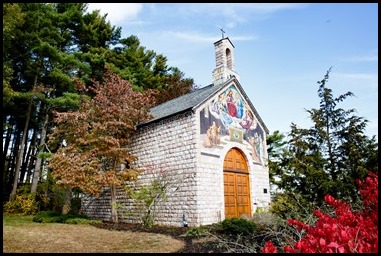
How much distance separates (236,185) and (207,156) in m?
2.29

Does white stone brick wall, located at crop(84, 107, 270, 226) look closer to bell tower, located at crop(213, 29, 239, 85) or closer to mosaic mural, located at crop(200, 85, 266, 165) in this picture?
mosaic mural, located at crop(200, 85, 266, 165)

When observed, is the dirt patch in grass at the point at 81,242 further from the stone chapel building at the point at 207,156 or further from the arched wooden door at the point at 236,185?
the arched wooden door at the point at 236,185

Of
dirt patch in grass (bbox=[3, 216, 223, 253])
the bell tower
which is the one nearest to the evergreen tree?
dirt patch in grass (bbox=[3, 216, 223, 253])

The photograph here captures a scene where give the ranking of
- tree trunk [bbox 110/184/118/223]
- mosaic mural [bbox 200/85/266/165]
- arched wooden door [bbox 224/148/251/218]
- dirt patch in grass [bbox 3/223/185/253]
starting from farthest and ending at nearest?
tree trunk [bbox 110/184/118/223] → arched wooden door [bbox 224/148/251/218] → mosaic mural [bbox 200/85/266/165] → dirt patch in grass [bbox 3/223/185/253]

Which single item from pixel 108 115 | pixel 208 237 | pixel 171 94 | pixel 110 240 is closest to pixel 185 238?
pixel 208 237

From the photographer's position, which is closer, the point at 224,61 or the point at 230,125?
the point at 230,125

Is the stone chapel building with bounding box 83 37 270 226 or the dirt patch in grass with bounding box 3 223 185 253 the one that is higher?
the stone chapel building with bounding box 83 37 270 226

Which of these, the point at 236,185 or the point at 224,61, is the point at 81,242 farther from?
the point at 224,61

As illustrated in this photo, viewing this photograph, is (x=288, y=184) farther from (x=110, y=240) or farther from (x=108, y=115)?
(x=108, y=115)

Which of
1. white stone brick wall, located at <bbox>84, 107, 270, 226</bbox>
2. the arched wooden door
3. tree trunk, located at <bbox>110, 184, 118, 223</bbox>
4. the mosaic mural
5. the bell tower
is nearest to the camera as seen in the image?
white stone brick wall, located at <bbox>84, 107, 270, 226</bbox>

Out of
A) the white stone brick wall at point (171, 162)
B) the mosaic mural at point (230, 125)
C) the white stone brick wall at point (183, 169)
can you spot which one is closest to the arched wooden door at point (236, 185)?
the white stone brick wall at point (183, 169)

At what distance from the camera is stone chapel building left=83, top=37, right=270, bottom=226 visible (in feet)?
38.7

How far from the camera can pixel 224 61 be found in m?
14.9

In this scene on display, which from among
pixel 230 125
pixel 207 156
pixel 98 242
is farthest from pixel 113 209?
pixel 230 125
